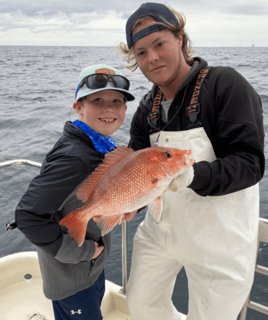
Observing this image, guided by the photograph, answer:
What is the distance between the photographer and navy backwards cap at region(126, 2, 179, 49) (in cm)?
205

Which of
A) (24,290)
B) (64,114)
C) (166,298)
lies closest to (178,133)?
(166,298)

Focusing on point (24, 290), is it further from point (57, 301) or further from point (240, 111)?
point (240, 111)

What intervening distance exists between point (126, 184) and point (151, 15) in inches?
51.5

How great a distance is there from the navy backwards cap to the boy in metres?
0.34

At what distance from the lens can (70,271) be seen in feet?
6.43

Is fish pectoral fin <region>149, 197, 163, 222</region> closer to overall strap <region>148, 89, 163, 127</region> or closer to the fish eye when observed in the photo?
the fish eye

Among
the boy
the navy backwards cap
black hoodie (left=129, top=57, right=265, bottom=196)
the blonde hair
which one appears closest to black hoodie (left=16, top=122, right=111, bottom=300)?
the boy

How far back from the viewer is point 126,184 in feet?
5.32

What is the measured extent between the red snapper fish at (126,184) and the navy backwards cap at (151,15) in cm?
98

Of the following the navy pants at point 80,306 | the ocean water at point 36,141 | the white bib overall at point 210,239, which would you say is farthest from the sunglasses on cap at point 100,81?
the navy pants at point 80,306

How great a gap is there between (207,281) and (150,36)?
1.82 metres

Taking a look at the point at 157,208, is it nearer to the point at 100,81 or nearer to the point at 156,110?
the point at 156,110

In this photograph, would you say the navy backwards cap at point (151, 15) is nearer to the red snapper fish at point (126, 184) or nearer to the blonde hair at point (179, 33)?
the blonde hair at point (179, 33)

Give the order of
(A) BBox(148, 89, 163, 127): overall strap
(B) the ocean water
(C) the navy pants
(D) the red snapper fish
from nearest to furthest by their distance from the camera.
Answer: (D) the red snapper fish
(C) the navy pants
(A) BBox(148, 89, 163, 127): overall strap
(B) the ocean water
